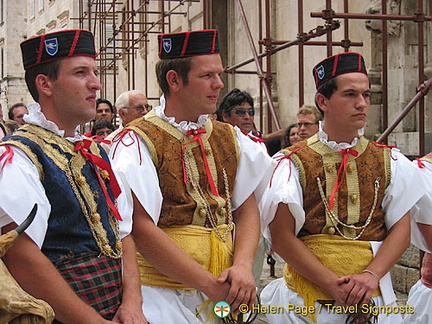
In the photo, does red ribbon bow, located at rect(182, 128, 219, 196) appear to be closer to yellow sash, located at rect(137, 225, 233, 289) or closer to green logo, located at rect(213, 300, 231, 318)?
yellow sash, located at rect(137, 225, 233, 289)

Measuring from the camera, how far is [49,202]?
93.7 inches

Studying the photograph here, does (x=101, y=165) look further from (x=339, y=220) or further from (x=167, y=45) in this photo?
(x=339, y=220)

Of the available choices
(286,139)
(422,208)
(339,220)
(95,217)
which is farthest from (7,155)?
(286,139)

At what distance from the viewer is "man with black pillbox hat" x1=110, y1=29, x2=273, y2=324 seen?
9.35ft

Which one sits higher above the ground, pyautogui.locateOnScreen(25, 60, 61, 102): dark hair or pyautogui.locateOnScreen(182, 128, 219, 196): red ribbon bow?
pyautogui.locateOnScreen(25, 60, 61, 102): dark hair

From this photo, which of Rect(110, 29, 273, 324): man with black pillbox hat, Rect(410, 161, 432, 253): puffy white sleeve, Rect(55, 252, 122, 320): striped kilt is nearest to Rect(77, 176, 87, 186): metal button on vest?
Rect(55, 252, 122, 320): striped kilt

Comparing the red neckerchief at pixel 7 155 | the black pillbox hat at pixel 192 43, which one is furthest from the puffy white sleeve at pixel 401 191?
the red neckerchief at pixel 7 155

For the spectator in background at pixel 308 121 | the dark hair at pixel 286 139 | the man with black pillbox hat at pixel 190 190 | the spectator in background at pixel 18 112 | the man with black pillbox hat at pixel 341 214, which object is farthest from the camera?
the spectator in background at pixel 18 112

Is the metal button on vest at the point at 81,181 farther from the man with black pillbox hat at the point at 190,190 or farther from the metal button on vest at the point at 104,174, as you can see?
the man with black pillbox hat at the point at 190,190

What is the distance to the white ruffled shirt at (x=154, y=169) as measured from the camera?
2875 mm

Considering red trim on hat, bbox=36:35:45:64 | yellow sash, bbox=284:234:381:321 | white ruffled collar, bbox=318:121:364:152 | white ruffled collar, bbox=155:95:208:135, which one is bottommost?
yellow sash, bbox=284:234:381:321

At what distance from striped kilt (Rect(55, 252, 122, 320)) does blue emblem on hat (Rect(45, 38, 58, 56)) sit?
766 mm

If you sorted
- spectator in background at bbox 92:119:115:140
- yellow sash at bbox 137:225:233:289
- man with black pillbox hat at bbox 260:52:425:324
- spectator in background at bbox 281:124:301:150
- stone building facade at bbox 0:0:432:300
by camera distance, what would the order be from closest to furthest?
yellow sash at bbox 137:225:233:289 → man with black pillbox hat at bbox 260:52:425:324 → spectator in background at bbox 281:124:301:150 → spectator in background at bbox 92:119:115:140 → stone building facade at bbox 0:0:432:300

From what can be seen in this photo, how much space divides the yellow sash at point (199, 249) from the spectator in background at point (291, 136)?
2722 mm
